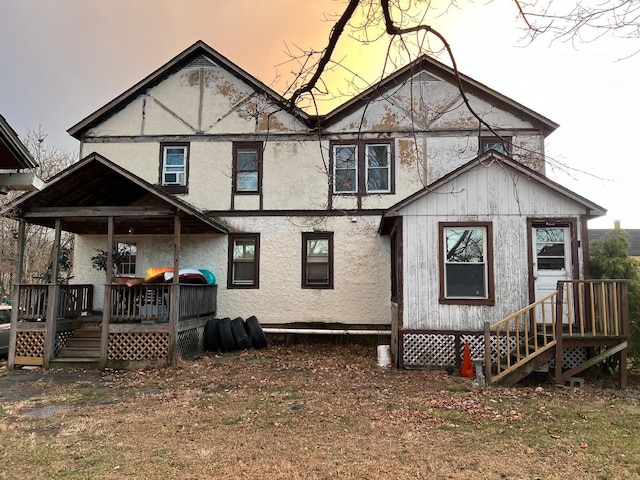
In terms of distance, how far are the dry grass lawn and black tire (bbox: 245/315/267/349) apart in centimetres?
296

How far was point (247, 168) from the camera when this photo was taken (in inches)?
555

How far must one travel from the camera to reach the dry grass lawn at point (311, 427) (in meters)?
4.46

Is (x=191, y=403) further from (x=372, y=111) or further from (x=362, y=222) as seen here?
(x=372, y=111)

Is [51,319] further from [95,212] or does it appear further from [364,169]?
[364,169]

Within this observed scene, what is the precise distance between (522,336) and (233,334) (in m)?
7.23

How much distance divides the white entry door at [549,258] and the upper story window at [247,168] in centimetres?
804

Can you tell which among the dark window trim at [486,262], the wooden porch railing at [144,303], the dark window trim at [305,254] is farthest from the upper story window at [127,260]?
the dark window trim at [486,262]

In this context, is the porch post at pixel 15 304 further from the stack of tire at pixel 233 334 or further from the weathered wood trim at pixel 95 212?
the stack of tire at pixel 233 334

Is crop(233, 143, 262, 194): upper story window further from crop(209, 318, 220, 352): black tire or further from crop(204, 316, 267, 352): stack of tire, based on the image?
crop(209, 318, 220, 352): black tire

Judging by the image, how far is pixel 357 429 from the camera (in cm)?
566

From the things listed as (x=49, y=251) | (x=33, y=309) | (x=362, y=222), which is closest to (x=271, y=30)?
(x=362, y=222)

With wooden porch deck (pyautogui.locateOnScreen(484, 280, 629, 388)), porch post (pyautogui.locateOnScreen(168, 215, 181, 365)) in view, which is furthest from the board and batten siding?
porch post (pyautogui.locateOnScreen(168, 215, 181, 365))

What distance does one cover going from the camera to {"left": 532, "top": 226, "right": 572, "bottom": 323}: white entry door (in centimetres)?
941

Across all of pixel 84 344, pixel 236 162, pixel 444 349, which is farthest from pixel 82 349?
pixel 444 349
